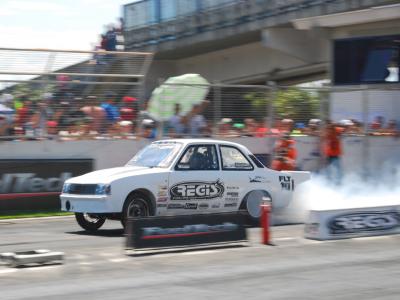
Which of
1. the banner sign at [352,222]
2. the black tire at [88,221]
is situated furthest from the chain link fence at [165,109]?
the banner sign at [352,222]

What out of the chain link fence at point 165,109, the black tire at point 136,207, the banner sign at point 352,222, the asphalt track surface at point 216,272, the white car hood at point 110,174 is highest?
the chain link fence at point 165,109

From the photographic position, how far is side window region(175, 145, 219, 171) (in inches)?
548

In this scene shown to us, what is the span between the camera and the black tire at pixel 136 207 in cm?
1320

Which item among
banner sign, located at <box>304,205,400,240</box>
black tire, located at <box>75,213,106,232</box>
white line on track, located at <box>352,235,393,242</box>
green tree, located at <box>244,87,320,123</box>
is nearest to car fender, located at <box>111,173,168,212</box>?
black tire, located at <box>75,213,106,232</box>

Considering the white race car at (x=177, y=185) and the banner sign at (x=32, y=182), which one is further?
the banner sign at (x=32, y=182)

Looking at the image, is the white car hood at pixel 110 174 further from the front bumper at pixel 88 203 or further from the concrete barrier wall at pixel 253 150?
the concrete barrier wall at pixel 253 150

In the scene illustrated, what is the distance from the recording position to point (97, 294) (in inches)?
327

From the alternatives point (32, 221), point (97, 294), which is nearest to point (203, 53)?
point (32, 221)

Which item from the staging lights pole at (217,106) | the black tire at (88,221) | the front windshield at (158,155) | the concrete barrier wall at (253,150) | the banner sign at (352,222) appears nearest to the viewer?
the banner sign at (352,222)

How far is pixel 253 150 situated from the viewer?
2091cm

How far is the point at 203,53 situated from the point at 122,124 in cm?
2568

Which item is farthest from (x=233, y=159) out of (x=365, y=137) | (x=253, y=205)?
(x=365, y=137)

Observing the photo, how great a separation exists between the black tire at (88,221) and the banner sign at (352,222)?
3.73 m

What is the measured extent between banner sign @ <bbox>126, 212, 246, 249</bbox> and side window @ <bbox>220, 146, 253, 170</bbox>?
242 centimetres
